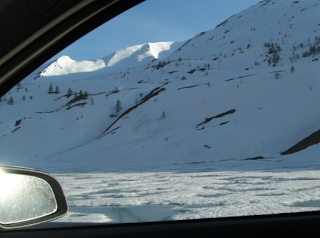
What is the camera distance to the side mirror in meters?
1.03

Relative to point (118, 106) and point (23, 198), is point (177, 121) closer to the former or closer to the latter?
point (118, 106)

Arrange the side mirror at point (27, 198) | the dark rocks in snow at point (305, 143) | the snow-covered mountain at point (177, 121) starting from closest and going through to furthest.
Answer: the side mirror at point (27, 198) → the snow-covered mountain at point (177, 121) → the dark rocks in snow at point (305, 143)

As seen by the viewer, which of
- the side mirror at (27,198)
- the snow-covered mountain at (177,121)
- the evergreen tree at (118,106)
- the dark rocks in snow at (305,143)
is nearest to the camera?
the side mirror at (27,198)

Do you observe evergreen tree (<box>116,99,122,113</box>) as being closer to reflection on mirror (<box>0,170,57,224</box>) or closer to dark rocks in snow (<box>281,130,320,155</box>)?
dark rocks in snow (<box>281,130,320,155</box>)

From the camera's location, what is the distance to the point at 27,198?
111 cm

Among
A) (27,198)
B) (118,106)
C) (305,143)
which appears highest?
(118,106)

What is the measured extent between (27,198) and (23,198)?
2cm

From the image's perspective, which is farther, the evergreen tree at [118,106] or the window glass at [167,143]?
→ the evergreen tree at [118,106]

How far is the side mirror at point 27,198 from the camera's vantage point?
103 cm

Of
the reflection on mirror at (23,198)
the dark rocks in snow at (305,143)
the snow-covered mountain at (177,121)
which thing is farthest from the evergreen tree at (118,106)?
the reflection on mirror at (23,198)

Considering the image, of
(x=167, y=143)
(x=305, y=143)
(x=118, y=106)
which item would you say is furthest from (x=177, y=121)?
(x=118, y=106)

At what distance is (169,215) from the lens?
68.2 inches

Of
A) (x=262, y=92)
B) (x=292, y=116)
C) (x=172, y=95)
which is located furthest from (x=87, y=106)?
(x=292, y=116)

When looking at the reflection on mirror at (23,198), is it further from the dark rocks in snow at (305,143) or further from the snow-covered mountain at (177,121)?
the dark rocks in snow at (305,143)
